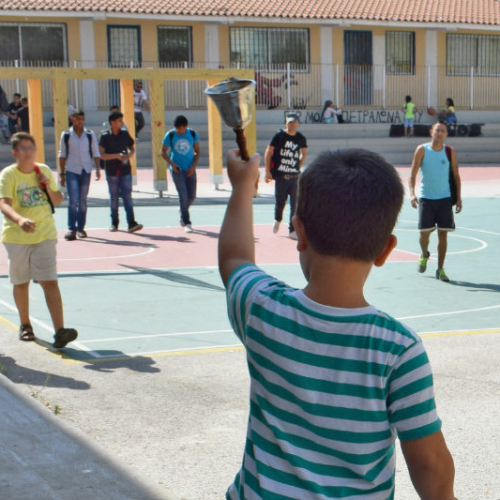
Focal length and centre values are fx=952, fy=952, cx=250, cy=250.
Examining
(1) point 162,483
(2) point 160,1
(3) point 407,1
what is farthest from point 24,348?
(3) point 407,1

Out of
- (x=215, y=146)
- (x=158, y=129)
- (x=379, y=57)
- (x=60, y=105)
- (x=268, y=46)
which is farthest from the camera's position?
(x=379, y=57)

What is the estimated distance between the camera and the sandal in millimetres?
8203

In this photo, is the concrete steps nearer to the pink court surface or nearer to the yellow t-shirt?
the pink court surface

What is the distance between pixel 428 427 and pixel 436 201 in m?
9.56

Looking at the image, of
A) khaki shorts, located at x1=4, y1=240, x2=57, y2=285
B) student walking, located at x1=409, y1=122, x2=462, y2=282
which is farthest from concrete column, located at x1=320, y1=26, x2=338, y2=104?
khaki shorts, located at x1=4, y1=240, x2=57, y2=285

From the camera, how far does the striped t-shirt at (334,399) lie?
2.09m

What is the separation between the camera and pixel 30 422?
5.41 m

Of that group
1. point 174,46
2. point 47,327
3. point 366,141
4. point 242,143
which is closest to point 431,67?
point 366,141

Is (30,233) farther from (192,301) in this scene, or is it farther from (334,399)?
(334,399)

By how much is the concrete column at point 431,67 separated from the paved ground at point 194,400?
29.1 metres

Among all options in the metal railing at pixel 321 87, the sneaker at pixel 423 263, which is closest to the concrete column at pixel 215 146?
the metal railing at pixel 321 87

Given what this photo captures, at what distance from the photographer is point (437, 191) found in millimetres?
11359

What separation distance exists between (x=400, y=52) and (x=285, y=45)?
16.0 ft

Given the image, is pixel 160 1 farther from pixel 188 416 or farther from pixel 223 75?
pixel 188 416
